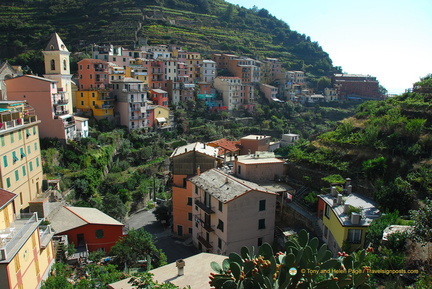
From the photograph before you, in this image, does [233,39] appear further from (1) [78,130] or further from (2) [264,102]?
(1) [78,130]

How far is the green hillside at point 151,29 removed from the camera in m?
67.3

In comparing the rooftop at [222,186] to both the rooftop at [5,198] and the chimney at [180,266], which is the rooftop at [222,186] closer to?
the chimney at [180,266]

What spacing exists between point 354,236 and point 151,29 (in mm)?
68791

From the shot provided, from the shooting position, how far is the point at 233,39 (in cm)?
8706

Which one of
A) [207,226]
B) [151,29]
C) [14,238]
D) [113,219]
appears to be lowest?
[113,219]

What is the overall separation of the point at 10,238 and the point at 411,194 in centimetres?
1830

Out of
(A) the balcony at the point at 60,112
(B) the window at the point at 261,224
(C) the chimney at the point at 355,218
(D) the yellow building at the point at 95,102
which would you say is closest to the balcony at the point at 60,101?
(A) the balcony at the point at 60,112

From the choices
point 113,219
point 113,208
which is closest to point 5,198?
point 113,219

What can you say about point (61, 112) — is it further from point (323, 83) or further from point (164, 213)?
point (323, 83)

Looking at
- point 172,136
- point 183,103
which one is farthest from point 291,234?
point 183,103

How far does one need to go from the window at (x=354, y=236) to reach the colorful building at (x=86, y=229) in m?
14.3

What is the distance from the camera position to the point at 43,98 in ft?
110

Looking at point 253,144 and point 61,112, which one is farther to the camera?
point 61,112

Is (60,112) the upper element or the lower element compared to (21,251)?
upper
